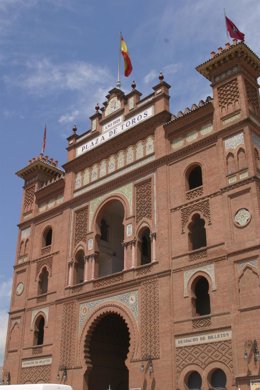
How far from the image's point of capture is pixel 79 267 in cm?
2588

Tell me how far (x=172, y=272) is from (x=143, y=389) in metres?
4.52

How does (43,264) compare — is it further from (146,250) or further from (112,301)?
(112,301)

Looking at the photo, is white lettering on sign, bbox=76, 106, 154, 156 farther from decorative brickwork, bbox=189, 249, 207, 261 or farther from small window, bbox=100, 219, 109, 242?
decorative brickwork, bbox=189, 249, 207, 261

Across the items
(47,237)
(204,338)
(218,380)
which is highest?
(47,237)

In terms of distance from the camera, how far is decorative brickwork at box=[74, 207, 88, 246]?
2561 centimetres

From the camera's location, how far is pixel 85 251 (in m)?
24.8

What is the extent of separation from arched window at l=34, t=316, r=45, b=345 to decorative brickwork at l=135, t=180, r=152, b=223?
26.1 ft

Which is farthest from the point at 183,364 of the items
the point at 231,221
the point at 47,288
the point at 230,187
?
the point at 47,288

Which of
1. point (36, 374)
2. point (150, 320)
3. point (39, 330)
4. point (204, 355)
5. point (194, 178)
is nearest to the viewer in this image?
point (204, 355)

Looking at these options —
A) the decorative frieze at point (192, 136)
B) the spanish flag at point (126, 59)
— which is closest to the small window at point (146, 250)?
the decorative frieze at point (192, 136)

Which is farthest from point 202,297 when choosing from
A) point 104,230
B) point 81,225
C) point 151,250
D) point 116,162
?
point 116,162

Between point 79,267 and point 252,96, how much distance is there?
11.7 metres

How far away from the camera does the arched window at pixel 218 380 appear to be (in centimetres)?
1748

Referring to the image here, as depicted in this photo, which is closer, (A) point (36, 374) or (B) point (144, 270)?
(B) point (144, 270)
